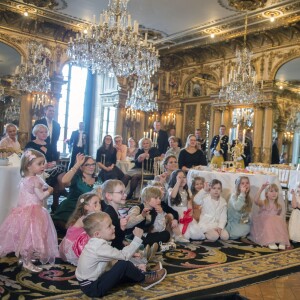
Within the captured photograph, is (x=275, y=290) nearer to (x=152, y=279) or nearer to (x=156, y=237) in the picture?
(x=152, y=279)

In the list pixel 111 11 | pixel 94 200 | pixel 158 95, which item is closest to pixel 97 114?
pixel 158 95

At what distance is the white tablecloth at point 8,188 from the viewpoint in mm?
3539

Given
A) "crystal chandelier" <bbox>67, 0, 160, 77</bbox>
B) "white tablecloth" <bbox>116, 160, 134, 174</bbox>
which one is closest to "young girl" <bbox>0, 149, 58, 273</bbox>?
"crystal chandelier" <bbox>67, 0, 160, 77</bbox>

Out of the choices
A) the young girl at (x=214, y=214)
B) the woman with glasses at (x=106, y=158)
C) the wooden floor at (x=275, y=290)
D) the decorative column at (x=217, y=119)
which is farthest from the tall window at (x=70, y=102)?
the wooden floor at (x=275, y=290)

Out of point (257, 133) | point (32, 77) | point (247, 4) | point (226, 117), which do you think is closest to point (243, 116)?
point (226, 117)

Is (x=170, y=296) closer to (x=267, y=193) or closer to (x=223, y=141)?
(x=267, y=193)

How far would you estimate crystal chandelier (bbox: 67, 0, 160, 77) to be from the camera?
6.00m

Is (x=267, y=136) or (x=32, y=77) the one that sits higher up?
(x=32, y=77)

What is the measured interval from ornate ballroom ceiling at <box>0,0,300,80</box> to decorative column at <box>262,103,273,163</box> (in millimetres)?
1860

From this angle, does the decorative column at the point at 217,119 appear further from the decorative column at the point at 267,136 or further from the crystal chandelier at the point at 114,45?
the crystal chandelier at the point at 114,45

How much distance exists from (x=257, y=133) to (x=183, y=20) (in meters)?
3.61

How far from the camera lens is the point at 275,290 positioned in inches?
118

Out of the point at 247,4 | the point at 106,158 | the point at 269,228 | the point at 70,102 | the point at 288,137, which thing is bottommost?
the point at 269,228

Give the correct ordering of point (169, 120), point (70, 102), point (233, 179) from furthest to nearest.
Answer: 1. point (169, 120)
2. point (70, 102)
3. point (233, 179)
